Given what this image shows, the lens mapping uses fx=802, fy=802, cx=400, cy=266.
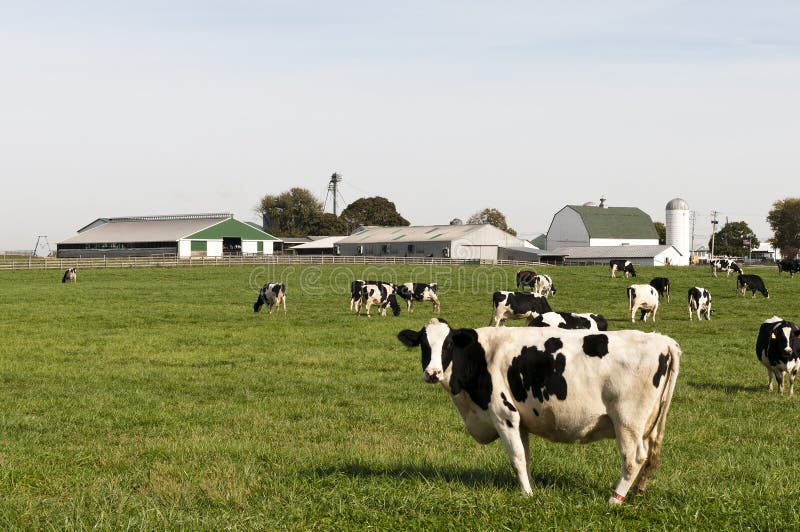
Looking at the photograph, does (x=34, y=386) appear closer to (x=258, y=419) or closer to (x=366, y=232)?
(x=258, y=419)

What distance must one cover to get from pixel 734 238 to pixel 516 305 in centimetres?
13389

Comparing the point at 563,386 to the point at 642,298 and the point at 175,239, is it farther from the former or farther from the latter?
the point at 175,239

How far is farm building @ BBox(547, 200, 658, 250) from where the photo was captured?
121125mm

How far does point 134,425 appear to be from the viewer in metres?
12.1

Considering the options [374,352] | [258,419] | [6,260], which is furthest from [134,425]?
[6,260]

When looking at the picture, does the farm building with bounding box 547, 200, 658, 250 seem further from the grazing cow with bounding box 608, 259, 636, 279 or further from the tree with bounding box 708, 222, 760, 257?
the grazing cow with bounding box 608, 259, 636, 279

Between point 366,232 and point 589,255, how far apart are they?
30989 mm

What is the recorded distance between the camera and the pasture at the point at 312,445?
691 centimetres

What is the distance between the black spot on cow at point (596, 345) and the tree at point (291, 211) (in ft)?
453

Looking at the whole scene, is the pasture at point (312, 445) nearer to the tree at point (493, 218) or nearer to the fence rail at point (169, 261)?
the fence rail at point (169, 261)

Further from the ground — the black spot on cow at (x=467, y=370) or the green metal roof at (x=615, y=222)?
the green metal roof at (x=615, y=222)

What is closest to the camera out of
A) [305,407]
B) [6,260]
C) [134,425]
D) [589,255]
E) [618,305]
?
[134,425]

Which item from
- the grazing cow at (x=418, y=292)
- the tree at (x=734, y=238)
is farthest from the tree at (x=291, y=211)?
the grazing cow at (x=418, y=292)

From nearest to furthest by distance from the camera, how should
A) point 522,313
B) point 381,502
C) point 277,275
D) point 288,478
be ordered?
1. point 381,502
2. point 288,478
3. point 522,313
4. point 277,275
